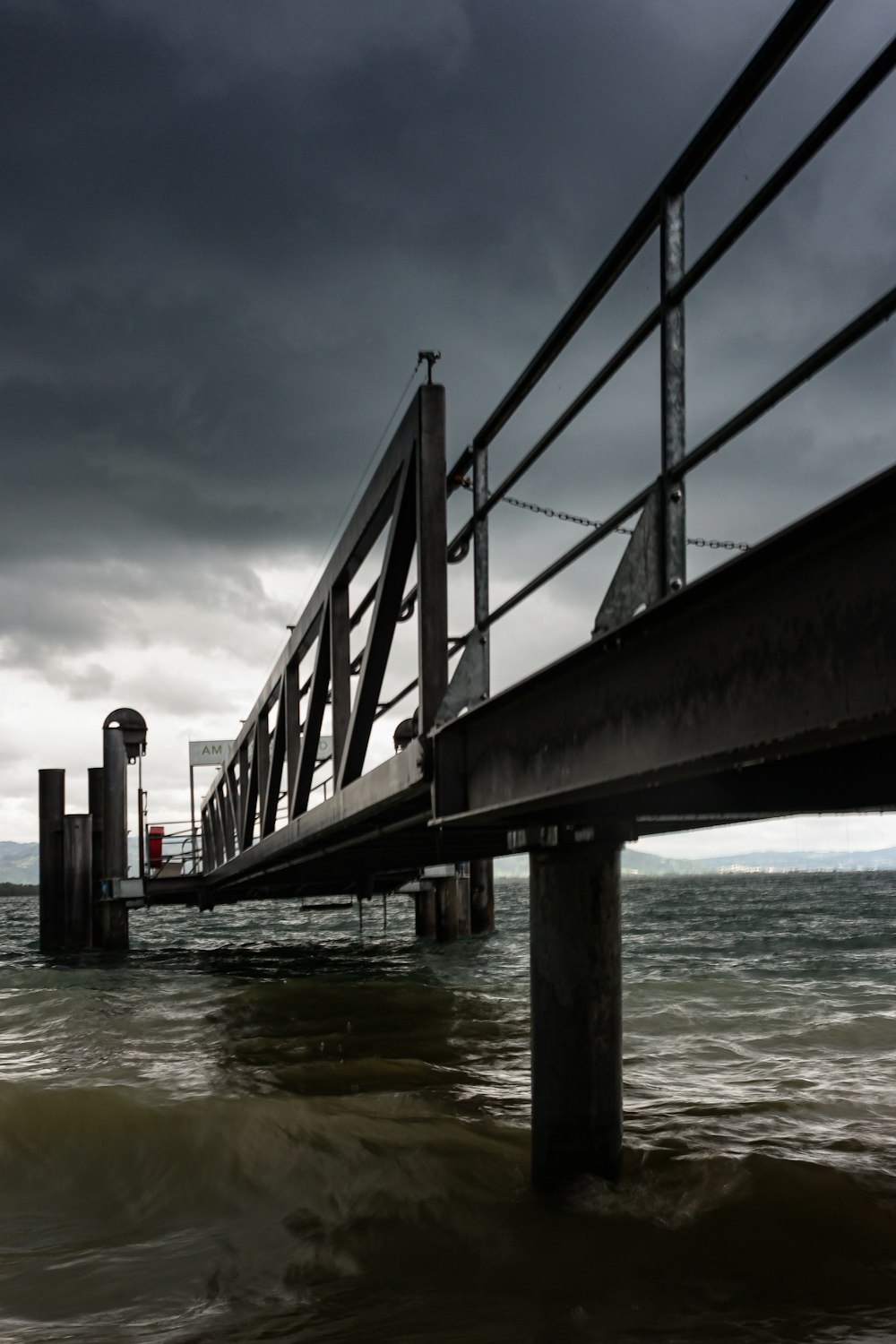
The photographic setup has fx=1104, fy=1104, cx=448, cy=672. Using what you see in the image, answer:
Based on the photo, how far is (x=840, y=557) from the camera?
113 inches

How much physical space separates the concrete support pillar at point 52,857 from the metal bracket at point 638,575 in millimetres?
20162

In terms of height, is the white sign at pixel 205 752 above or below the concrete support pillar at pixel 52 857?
above

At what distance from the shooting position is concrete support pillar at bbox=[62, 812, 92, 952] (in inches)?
862

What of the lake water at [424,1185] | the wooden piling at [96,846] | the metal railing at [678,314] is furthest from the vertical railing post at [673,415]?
the wooden piling at [96,846]

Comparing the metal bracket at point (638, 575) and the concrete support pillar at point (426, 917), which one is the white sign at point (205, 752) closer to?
the concrete support pillar at point (426, 917)

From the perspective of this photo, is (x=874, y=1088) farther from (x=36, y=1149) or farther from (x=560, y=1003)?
(x=36, y=1149)

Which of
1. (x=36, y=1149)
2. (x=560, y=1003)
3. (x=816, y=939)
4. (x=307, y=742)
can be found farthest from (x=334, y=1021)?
(x=816, y=939)

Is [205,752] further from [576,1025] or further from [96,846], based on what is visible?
[576,1025]

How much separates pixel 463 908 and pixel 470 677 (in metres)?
18.6

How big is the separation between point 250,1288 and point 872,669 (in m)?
4.09

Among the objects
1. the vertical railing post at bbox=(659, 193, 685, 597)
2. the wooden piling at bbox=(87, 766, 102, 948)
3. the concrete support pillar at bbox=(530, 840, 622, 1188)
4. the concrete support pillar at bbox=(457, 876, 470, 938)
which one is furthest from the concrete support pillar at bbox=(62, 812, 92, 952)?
the vertical railing post at bbox=(659, 193, 685, 597)

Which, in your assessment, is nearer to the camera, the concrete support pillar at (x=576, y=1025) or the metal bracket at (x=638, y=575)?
the metal bracket at (x=638, y=575)

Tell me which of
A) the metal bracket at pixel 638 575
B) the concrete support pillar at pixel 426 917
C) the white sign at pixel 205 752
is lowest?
the concrete support pillar at pixel 426 917

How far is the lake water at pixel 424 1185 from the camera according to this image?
185 inches
